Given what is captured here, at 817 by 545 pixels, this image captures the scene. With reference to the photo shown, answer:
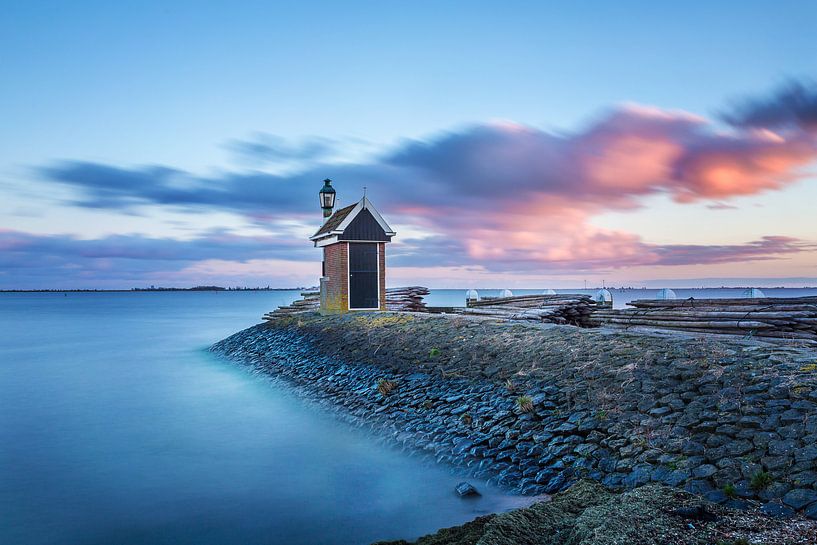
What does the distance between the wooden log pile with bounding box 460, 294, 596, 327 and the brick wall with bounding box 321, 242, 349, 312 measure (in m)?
5.67

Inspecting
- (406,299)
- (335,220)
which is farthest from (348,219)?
(406,299)

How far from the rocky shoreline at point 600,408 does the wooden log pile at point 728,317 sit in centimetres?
331

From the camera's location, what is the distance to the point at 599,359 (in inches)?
448

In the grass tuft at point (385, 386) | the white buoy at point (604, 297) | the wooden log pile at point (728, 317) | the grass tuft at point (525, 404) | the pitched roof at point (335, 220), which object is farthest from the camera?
the white buoy at point (604, 297)

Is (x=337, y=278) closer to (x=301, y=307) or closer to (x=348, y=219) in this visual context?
(x=348, y=219)

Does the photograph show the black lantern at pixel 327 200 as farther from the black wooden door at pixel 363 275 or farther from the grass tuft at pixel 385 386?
the grass tuft at pixel 385 386

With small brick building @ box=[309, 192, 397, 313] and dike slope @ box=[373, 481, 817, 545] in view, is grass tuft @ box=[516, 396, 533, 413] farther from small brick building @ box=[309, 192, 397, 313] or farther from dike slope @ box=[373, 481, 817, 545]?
small brick building @ box=[309, 192, 397, 313]

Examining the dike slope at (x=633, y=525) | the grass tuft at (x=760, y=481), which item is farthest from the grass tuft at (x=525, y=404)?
the grass tuft at (x=760, y=481)

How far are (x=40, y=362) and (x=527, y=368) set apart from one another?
2849 centimetres

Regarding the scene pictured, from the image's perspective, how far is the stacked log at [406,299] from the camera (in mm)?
29141

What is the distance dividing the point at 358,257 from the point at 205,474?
1541 cm

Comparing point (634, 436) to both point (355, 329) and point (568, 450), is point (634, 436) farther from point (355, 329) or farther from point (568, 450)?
point (355, 329)

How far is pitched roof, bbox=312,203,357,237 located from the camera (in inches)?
1009

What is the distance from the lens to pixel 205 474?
10734 millimetres
